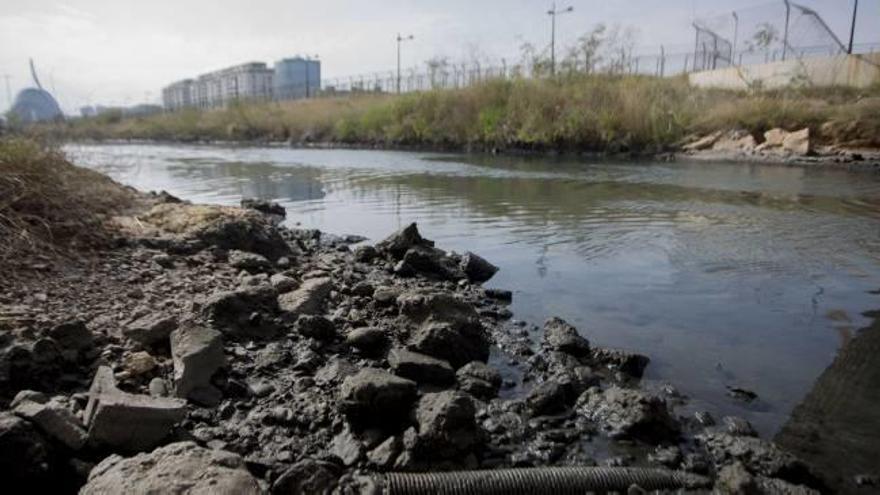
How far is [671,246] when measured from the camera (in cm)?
852

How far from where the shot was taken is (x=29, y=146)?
6531 millimetres

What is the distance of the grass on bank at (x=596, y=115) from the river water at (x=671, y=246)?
19.6ft

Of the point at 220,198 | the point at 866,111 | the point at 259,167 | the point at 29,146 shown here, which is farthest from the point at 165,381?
the point at 866,111

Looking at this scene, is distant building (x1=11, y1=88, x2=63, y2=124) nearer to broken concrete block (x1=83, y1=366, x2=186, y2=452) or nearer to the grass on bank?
broken concrete block (x1=83, y1=366, x2=186, y2=452)

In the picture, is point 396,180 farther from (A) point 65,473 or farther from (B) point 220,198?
(A) point 65,473

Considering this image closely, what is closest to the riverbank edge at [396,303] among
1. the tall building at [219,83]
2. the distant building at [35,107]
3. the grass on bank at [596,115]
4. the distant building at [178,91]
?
the distant building at [35,107]

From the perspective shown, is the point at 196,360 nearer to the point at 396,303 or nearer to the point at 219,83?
the point at 396,303

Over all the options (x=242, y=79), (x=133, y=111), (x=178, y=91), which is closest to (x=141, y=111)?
(x=133, y=111)

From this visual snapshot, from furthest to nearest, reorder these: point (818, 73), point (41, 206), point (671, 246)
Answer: point (818, 73) < point (671, 246) < point (41, 206)

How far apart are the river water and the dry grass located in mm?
1523

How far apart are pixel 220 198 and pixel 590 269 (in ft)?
31.3

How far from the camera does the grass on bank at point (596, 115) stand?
2350cm

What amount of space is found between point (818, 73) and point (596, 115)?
12212 mm

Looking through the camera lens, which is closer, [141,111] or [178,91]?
[141,111]
